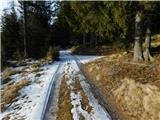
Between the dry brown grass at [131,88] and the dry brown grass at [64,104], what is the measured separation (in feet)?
6.05

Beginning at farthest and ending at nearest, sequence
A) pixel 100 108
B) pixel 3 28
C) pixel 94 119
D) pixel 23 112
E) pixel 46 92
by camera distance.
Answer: pixel 3 28
pixel 46 92
pixel 23 112
pixel 100 108
pixel 94 119

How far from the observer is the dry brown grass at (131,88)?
536 inches

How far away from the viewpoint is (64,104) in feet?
51.4

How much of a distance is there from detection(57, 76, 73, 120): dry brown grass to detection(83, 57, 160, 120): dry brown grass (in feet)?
6.05

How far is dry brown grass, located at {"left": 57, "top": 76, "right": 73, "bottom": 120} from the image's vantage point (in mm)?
13984

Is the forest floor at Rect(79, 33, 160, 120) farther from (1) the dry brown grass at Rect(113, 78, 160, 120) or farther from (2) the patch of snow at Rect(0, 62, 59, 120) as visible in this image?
(2) the patch of snow at Rect(0, 62, 59, 120)

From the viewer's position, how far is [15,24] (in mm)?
51125

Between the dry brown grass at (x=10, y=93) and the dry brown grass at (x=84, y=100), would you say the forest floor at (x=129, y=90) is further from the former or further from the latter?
the dry brown grass at (x=10, y=93)

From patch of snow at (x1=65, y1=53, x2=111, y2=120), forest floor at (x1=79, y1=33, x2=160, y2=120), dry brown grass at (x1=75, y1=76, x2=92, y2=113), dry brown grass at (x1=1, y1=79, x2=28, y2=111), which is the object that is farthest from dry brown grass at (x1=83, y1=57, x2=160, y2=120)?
dry brown grass at (x1=1, y1=79, x2=28, y2=111)

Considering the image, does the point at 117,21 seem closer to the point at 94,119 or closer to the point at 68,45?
the point at 94,119

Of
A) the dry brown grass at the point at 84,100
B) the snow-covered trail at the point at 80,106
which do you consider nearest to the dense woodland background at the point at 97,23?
the snow-covered trail at the point at 80,106

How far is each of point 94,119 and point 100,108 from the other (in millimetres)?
1386

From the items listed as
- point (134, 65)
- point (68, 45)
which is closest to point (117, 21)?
point (134, 65)

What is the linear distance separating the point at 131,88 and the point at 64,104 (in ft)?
10.6
